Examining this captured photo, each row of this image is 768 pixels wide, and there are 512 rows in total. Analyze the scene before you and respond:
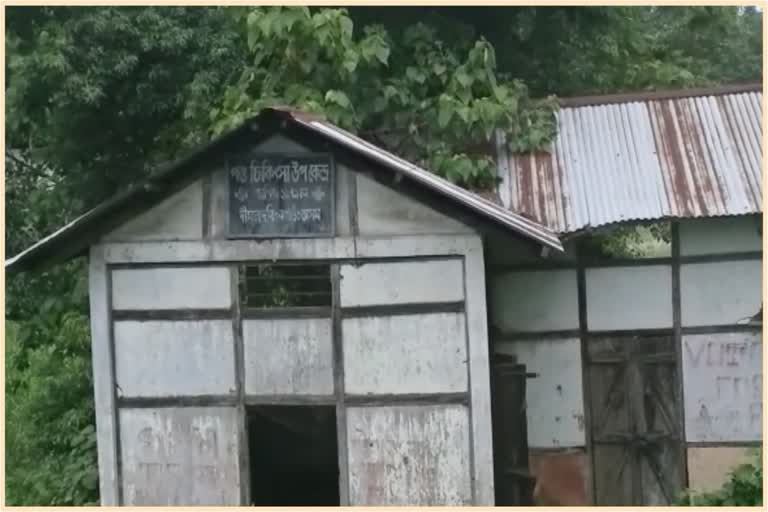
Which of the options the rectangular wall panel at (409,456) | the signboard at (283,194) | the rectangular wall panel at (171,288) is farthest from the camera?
the rectangular wall panel at (171,288)

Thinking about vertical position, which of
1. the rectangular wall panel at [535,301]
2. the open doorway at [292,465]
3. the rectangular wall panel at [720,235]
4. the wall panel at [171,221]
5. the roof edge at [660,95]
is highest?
the roof edge at [660,95]

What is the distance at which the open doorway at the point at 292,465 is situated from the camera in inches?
432

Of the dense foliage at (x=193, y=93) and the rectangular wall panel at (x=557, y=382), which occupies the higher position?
the dense foliage at (x=193, y=93)

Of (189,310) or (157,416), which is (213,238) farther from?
(157,416)

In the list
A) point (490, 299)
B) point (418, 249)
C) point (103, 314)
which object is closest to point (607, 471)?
point (490, 299)

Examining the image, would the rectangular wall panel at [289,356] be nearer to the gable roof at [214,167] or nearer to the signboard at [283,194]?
the signboard at [283,194]

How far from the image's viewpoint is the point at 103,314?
364 inches

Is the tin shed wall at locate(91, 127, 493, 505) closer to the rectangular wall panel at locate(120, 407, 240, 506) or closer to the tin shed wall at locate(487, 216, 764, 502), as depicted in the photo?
the rectangular wall panel at locate(120, 407, 240, 506)

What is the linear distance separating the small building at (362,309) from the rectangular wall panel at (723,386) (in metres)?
0.02

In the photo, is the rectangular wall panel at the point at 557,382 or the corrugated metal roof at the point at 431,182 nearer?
the corrugated metal roof at the point at 431,182

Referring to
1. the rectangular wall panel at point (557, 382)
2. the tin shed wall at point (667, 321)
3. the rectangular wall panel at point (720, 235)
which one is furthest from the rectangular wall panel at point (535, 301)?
the rectangular wall panel at point (720, 235)

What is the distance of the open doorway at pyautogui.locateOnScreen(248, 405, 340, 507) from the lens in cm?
1098

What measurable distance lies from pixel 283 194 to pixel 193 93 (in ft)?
10.1

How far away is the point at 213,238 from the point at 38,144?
18.3 feet
